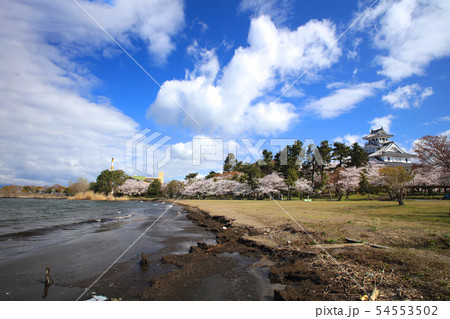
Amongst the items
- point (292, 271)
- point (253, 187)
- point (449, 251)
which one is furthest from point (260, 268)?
point (253, 187)

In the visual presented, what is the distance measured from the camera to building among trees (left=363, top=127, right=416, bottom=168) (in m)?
72.3

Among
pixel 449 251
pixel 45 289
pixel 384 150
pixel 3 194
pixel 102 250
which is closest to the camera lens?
pixel 45 289

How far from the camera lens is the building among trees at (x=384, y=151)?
72.3 m

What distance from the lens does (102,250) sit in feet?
34.9

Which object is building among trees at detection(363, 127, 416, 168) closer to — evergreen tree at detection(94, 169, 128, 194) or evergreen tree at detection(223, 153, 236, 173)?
evergreen tree at detection(223, 153, 236, 173)

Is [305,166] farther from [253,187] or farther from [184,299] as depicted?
[184,299]

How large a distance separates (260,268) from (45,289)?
6563 mm

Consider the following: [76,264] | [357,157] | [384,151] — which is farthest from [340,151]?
[76,264]

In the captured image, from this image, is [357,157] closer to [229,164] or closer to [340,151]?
[340,151]

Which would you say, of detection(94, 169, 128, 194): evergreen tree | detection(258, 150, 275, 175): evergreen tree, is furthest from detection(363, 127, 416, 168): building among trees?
detection(94, 169, 128, 194): evergreen tree

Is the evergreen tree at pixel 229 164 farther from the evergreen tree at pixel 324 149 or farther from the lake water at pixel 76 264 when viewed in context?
the lake water at pixel 76 264

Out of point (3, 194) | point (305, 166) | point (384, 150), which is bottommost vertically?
point (3, 194)

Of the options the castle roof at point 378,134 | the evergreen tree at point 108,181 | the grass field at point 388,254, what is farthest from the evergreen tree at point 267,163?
the evergreen tree at point 108,181

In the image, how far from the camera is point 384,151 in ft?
251
